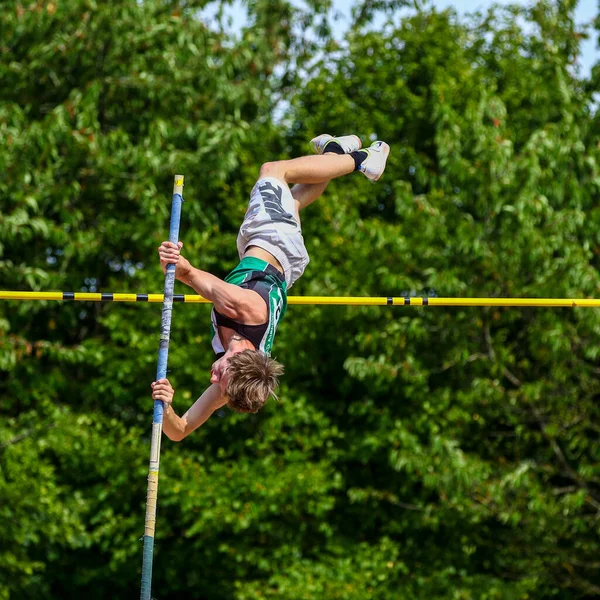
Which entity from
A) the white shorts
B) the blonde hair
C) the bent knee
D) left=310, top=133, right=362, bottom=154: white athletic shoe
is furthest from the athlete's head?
left=310, top=133, right=362, bottom=154: white athletic shoe

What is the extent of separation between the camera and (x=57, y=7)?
44.9 feet

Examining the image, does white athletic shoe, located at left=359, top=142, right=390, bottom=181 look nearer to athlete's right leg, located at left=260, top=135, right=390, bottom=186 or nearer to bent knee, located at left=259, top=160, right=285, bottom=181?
athlete's right leg, located at left=260, top=135, right=390, bottom=186

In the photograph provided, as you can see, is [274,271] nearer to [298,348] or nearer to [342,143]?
[342,143]

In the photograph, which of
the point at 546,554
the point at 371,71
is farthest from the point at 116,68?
the point at 546,554

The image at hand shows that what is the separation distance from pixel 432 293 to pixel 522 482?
2083mm

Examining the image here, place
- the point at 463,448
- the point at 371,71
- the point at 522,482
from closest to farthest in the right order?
the point at 522,482 < the point at 463,448 < the point at 371,71

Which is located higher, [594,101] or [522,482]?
[594,101]

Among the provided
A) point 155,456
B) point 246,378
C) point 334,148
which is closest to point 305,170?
point 334,148

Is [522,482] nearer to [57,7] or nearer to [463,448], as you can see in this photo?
[463,448]

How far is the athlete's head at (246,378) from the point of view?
18.0ft

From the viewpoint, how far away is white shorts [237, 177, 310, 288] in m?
6.17

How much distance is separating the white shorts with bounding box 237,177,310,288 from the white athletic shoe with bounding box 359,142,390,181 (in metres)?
0.51

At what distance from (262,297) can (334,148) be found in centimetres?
128

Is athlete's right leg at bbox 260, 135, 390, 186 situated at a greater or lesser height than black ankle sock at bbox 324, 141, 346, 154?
lesser
